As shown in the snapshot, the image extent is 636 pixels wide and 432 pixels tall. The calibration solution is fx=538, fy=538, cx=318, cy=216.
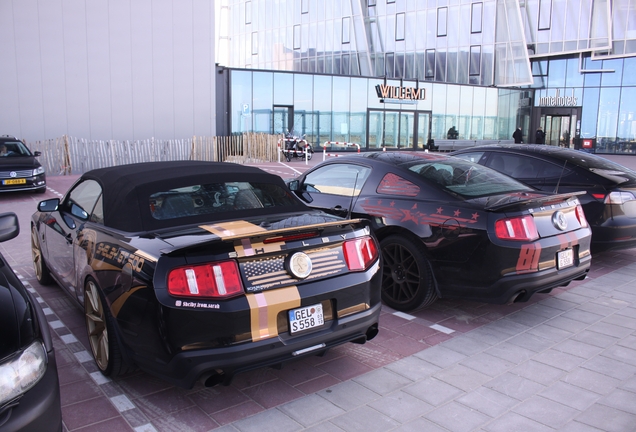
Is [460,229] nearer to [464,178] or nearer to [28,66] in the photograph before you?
[464,178]

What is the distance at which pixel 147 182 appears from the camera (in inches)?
159

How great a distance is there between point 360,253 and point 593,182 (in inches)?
178

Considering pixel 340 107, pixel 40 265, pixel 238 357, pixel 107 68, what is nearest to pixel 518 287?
pixel 238 357

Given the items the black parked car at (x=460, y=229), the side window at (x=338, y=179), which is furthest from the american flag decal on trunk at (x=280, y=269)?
the side window at (x=338, y=179)

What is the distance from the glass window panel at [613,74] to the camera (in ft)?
111

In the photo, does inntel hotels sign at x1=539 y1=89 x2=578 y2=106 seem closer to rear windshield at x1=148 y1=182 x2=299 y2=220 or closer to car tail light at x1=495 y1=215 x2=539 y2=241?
car tail light at x1=495 y1=215 x2=539 y2=241

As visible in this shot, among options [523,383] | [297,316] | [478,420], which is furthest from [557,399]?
[297,316]

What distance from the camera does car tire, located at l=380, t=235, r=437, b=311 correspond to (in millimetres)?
5137

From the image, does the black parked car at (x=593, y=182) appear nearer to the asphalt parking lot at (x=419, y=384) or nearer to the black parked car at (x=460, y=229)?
the black parked car at (x=460, y=229)

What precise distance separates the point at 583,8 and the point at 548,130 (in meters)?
8.24

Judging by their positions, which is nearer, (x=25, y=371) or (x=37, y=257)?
(x=25, y=371)

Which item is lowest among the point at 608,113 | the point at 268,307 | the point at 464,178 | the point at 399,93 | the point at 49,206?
the point at 268,307

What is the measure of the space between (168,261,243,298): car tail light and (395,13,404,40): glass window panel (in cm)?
4017

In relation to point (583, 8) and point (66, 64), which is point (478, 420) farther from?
point (583, 8)
